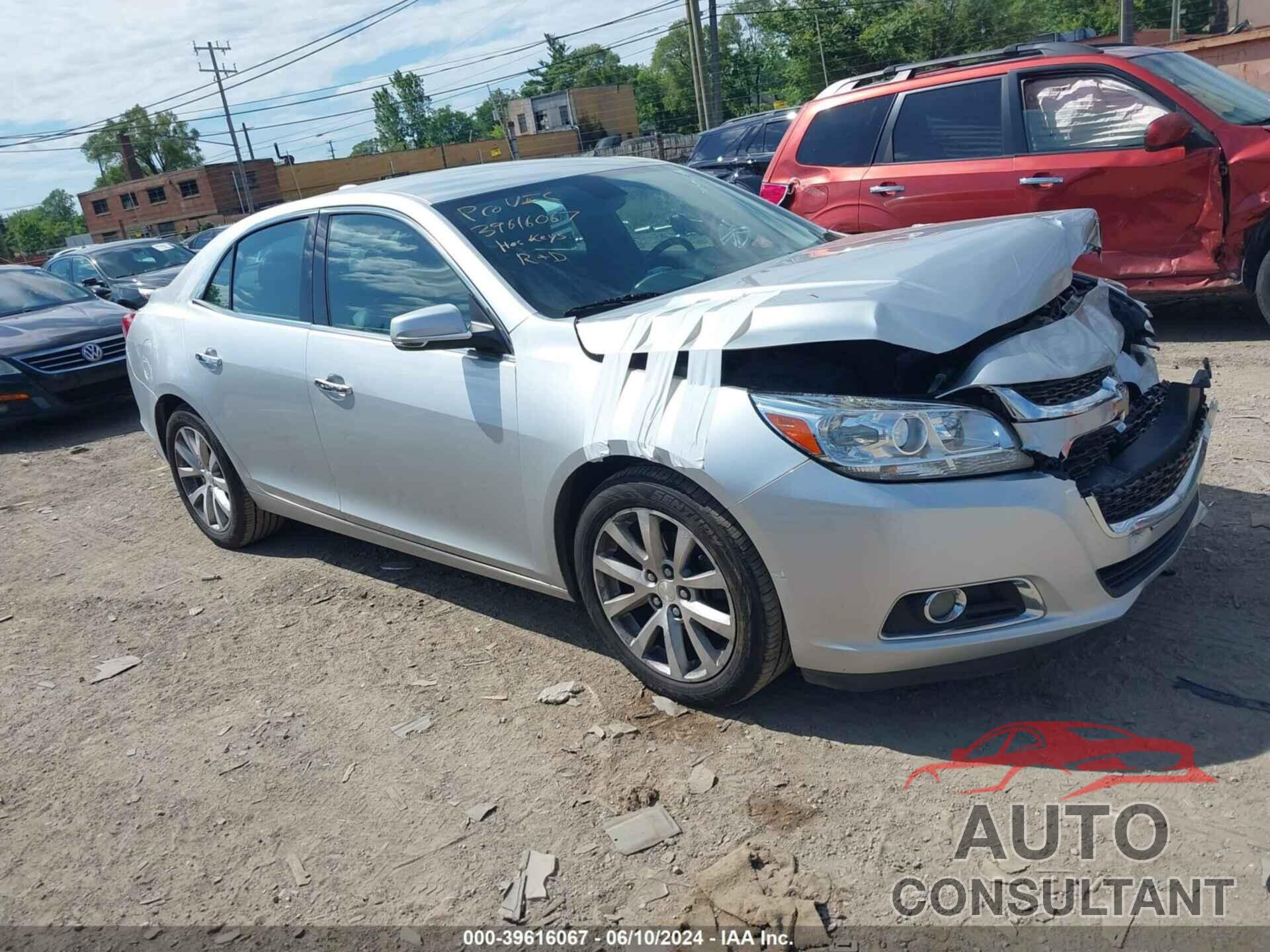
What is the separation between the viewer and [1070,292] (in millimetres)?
3488

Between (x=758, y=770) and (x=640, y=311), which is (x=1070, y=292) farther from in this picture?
A: (x=758, y=770)

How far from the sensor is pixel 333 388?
4125 mm

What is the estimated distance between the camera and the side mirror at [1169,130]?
6316 millimetres

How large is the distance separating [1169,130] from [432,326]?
16.6ft

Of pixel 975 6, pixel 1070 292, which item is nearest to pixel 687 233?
pixel 1070 292

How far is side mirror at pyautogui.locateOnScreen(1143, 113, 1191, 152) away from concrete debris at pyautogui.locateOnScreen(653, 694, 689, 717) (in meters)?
5.02

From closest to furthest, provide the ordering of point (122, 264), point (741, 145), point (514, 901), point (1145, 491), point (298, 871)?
point (514, 901), point (298, 871), point (1145, 491), point (741, 145), point (122, 264)

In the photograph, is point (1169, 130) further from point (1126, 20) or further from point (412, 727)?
point (1126, 20)

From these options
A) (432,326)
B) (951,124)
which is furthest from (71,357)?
(951,124)

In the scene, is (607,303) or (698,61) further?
(698,61)

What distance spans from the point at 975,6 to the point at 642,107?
1666 inches

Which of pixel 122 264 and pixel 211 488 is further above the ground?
pixel 122 264

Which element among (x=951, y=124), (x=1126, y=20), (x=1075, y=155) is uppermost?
(x=1126, y=20)

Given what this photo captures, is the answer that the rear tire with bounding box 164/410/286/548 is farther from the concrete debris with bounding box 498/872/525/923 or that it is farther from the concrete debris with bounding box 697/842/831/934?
the concrete debris with bounding box 697/842/831/934
